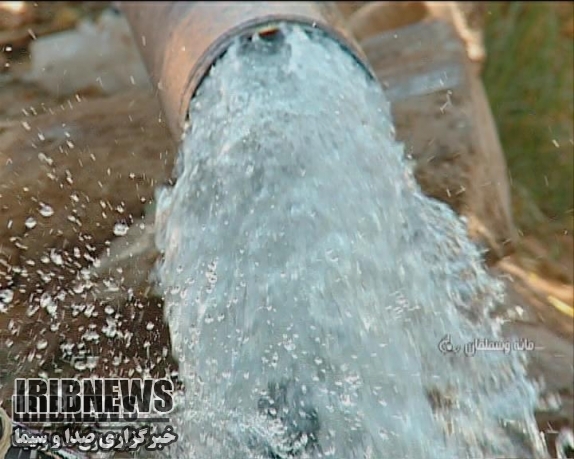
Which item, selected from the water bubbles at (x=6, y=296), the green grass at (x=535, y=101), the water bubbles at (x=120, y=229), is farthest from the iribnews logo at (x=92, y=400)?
the green grass at (x=535, y=101)

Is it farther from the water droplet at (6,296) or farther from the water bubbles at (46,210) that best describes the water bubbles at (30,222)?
the water droplet at (6,296)

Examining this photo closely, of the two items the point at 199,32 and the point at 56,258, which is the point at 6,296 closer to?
the point at 56,258

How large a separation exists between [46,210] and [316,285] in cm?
66

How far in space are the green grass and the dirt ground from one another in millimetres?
125

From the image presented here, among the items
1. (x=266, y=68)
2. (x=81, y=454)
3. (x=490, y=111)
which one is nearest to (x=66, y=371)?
(x=81, y=454)

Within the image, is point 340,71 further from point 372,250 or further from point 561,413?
point 561,413

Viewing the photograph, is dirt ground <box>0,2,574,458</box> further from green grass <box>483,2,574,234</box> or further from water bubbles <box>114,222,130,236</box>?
water bubbles <box>114,222,130,236</box>

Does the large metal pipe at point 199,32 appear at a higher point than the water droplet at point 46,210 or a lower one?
higher

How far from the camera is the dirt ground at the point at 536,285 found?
1.68 metres

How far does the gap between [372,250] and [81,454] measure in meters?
0.67

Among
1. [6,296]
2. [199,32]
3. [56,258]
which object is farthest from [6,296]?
[199,32]

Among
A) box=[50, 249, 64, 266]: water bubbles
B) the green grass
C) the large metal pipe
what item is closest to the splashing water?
the large metal pipe

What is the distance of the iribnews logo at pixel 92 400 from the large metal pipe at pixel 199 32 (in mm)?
655

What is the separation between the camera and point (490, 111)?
2.53 metres
